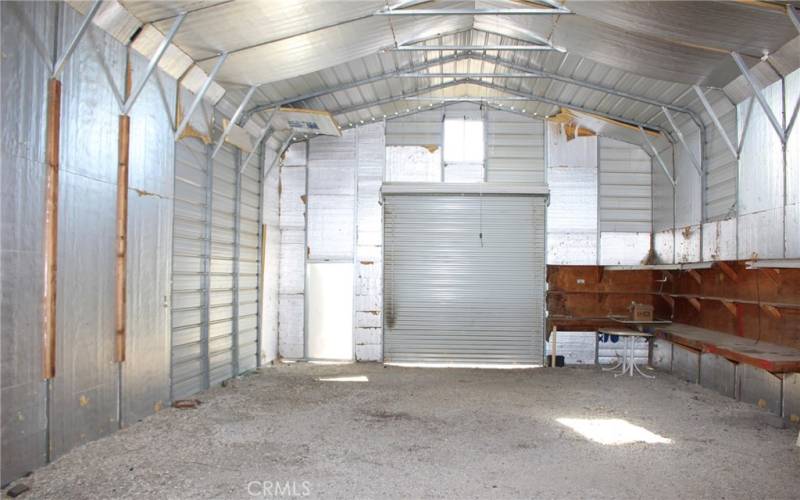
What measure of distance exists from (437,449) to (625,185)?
315 inches

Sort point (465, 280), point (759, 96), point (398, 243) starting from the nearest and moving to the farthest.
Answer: point (759, 96), point (465, 280), point (398, 243)

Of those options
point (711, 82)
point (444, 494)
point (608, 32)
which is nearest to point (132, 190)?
point (444, 494)

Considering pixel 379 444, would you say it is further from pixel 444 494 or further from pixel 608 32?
pixel 608 32

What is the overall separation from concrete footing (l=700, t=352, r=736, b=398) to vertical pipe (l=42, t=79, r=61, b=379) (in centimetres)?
825

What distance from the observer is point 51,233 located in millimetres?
4891

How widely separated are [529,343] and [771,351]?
4.83 m

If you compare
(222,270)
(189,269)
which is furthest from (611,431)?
(222,270)

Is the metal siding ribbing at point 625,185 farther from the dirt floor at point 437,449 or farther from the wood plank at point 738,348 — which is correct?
the dirt floor at point 437,449

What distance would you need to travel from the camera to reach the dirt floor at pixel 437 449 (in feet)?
14.7

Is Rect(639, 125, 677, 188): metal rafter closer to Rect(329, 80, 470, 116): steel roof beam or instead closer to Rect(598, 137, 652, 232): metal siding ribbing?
Rect(598, 137, 652, 232): metal siding ribbing

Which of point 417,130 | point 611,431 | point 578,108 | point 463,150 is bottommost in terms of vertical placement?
point 611,431

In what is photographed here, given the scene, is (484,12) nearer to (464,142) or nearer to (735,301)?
(464,142)

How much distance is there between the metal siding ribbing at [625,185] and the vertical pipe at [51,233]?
31.4 feet

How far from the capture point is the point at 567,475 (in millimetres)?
4789
